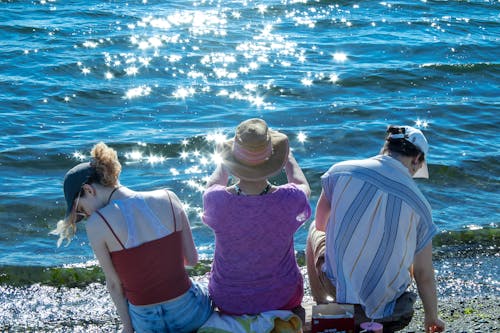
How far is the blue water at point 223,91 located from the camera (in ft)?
32.2

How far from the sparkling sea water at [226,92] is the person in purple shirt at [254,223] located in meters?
3.36

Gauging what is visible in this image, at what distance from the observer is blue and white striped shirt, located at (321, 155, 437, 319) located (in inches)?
193

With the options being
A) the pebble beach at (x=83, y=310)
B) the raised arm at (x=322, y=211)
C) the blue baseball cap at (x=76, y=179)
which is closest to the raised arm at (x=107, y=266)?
the blue baseball cap at (x=76, y=179)

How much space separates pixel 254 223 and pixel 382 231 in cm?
76

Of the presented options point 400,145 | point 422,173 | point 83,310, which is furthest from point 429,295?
point 83,310

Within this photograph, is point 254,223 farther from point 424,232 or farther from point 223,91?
point 223,91

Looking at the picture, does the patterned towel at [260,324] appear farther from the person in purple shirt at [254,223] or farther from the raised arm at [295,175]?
the raised arm at [295,175]

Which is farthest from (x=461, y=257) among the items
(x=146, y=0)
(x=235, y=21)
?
(x=146, y=0)

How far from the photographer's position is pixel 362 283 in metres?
5.06

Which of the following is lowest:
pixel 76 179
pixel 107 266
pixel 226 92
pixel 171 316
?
pixel 226 92

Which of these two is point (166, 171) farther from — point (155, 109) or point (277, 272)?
point (277, 272)

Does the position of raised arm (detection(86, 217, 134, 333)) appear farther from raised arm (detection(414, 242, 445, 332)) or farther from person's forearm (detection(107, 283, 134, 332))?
raised arm (detection(414, 242, 445, 332))

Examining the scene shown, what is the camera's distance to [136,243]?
15.1 feet

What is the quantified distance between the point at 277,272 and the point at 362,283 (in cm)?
54
